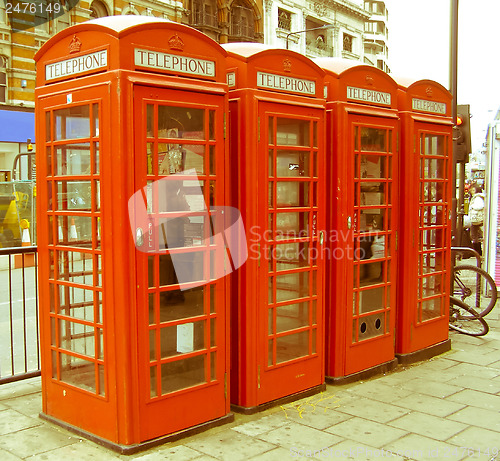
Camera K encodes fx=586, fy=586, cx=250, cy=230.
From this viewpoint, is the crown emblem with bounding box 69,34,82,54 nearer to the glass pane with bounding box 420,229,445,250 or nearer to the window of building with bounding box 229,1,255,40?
the glass pane with bounding box 420,229,445,250

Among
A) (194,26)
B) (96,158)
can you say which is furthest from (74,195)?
(194,26)

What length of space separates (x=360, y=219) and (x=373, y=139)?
77cm

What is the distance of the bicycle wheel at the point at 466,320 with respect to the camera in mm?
7254

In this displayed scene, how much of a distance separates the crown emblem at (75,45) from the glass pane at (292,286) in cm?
230

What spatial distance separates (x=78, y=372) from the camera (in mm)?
4156

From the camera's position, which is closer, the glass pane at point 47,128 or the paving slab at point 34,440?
the paving slab at point 34,440

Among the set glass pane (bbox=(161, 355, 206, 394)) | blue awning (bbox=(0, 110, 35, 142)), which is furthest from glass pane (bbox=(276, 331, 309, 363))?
blue awning (bbox=(0, 110, 35, 142))

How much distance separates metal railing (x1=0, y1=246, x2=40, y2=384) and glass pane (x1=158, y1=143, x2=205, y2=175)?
1.72m

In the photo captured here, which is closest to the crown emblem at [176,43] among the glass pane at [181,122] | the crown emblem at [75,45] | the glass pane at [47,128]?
the glass pane at [181,122]

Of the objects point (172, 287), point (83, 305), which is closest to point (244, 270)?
point (172, 287)

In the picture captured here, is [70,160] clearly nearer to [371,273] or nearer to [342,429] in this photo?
[342,429]

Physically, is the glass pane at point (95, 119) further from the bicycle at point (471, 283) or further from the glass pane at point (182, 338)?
the bicycle at point (471, 283)

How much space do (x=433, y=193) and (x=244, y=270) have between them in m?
2.75

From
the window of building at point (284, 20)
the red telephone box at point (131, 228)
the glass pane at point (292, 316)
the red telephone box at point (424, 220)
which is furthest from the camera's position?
the window of building at point (284, 20)
